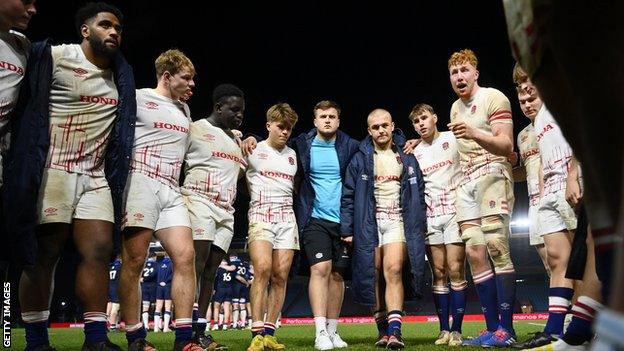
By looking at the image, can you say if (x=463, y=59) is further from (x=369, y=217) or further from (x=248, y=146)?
(x=248, y=146)

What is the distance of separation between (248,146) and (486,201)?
2693 mm

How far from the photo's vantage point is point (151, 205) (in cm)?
499

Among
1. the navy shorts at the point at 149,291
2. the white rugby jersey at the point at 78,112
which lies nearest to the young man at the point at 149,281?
the navy shorts at the point at 149,291

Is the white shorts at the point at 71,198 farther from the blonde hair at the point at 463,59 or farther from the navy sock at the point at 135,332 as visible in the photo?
the blonde hair at the point at 463,59

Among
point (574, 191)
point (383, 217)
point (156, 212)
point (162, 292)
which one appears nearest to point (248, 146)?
point (383, 217)

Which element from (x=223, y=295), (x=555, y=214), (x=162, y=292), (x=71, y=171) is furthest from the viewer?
(x=223, y=295)

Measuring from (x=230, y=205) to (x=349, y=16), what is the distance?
52.9ft

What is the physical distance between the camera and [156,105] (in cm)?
550

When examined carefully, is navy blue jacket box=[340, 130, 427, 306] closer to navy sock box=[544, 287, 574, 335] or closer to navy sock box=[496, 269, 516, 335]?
navy sock box=[496, 269, 516, 335]

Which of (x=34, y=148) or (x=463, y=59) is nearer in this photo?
(x=34, y=148)

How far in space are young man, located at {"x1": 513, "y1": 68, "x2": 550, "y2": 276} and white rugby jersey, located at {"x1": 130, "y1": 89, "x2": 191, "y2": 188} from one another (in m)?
3.37

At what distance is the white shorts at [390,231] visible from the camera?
271 inches

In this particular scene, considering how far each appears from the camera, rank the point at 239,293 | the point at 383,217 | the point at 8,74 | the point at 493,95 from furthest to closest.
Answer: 1. the point at 239,293
2. the point at 383,217
3. the point at 493,95
4. the point at 8,74

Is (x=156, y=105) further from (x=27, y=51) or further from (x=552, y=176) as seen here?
(x=552, y=176)
